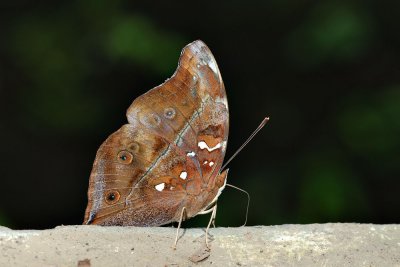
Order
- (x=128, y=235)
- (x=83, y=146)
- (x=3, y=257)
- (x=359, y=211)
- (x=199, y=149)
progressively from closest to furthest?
(x=3, y=257), (x=128, y=235), (x=199, y=149), (x=359, y=211), (x=83, y=146)

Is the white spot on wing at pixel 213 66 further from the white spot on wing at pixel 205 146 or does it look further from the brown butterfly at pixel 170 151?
the white spot on wing at pixel 205 146

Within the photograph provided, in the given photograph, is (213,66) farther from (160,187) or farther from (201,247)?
(201,247)

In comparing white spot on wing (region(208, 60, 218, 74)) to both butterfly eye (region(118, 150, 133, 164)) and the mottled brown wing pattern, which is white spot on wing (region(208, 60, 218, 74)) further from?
butterfly eye (region(118, 150, 133, 164))

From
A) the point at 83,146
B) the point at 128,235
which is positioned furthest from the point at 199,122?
the point at 83,146

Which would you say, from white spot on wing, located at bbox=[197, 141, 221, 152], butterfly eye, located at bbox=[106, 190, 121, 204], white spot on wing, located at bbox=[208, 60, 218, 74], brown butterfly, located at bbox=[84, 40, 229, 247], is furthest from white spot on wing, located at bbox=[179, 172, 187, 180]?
white spot on wing, located at bbox=[208, 60, 218, 74]

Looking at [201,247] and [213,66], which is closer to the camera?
[201,247]

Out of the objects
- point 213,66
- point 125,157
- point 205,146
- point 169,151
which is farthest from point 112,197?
point 213,66

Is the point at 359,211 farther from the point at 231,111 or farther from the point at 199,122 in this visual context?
the point at 199,122
